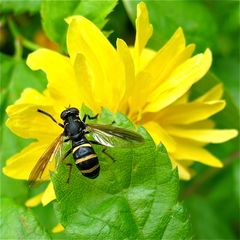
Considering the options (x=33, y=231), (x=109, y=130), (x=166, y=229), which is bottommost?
(x=33, y=231)

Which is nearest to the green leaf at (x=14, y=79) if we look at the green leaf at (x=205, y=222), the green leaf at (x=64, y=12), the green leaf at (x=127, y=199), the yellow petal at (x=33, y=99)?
the green leaf at (x=64, y=12)

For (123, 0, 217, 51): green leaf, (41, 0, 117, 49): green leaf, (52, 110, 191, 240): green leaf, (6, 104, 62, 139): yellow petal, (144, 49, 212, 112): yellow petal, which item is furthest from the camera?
(123, 0, 217, 51): green leaf

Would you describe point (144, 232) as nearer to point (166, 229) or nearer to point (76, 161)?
point (166, 229)

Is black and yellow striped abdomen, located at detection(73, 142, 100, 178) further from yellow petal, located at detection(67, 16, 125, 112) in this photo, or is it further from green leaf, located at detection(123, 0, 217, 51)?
green leaf, located at detection(123, 0, 217, 51)

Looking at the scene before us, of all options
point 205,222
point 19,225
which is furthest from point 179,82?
point 205,222

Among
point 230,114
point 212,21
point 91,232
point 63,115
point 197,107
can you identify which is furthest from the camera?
point 212,21

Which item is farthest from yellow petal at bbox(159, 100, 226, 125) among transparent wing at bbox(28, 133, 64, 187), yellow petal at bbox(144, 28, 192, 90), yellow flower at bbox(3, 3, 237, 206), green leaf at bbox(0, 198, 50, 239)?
green leaf at bbox(0, 198, 50, 239)

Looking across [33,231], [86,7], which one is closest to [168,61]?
[86,7]

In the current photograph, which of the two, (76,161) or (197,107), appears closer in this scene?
(76,161)
